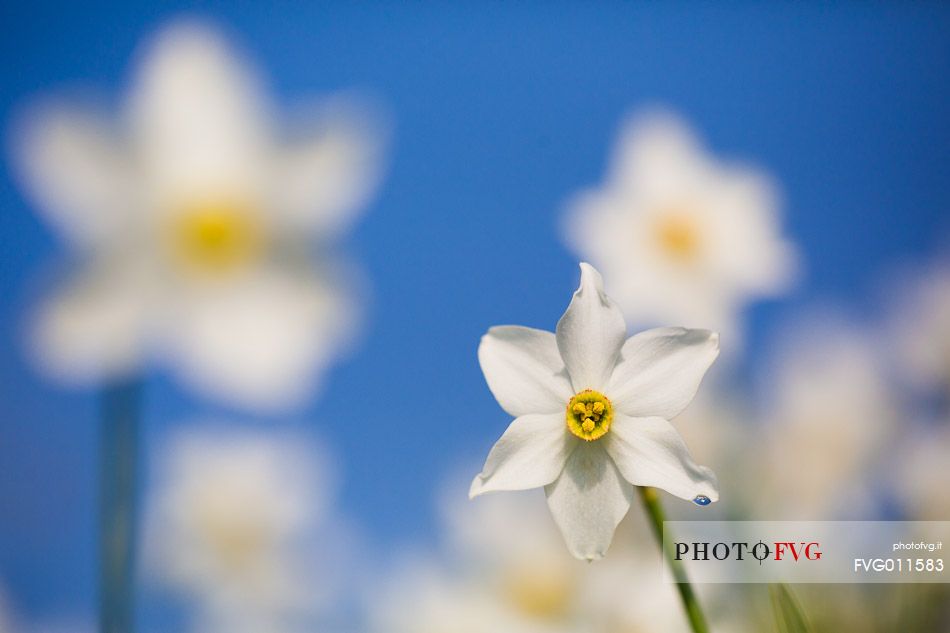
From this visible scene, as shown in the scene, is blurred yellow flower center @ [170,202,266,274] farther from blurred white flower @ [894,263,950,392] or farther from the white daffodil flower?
blurred white flower @ [894,263,950,392]

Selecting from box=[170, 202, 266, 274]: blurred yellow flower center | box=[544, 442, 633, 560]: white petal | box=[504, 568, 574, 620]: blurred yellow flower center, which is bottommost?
box=[544, 442, 633, 560]: white petal

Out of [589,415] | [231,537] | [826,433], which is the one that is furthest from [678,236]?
[231,537]

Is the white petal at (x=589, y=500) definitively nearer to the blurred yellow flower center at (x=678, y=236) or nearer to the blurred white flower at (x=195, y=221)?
the blurred white flower at (x=195, y=221)

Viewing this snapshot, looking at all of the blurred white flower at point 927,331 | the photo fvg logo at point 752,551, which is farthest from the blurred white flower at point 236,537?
the blurred white flower at point 927,331

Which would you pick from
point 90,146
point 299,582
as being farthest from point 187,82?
point 299,582

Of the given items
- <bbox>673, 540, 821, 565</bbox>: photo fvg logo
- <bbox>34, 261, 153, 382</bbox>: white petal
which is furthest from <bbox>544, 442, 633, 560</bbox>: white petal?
<bbox>34, 261, 153, 382</bbox>: white petal

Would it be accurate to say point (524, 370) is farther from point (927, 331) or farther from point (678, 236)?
point (927, 331)

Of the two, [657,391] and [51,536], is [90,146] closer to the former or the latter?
[657,391]
